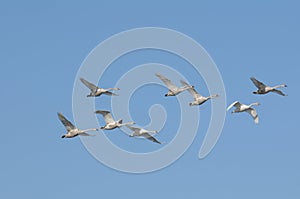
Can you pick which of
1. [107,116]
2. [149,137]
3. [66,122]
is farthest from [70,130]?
[149,137]

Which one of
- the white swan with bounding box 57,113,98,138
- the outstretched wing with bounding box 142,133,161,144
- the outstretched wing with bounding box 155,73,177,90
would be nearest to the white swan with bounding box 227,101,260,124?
the outstretched wing with bounding box 155,73,177,90

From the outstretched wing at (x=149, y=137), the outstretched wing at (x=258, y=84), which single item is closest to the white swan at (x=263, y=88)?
the outstretched wing at (x=258, y=84)

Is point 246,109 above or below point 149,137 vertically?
below

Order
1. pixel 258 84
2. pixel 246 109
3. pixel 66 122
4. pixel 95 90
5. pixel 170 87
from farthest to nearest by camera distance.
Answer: pixel 246 109, pixel 170 87, pixel 95 90, pixel 258 84, pixel 66 122

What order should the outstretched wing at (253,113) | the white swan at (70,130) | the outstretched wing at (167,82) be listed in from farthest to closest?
the outstretched wing at (253,113)
the outstretched wing at (167,82)
the white swan at (70,130)

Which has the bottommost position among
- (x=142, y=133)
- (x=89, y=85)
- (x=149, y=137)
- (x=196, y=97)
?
(x=149, y=137)

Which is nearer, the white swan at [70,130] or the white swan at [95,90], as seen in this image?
the white swan at [70,130]

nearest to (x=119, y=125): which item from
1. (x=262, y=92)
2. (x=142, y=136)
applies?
(x=142, y=136)

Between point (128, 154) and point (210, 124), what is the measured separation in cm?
→ 850

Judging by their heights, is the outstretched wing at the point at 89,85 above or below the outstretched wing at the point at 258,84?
above

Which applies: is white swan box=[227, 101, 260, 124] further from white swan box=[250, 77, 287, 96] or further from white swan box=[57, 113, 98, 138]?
white swan box=[57, 113, 98, 138]

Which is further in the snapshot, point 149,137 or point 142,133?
point 142,133

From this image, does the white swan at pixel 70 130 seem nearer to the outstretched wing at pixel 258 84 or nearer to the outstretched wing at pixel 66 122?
the outstretched wing at pixel 66 122

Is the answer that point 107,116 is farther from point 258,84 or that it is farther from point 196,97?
point 258,84
